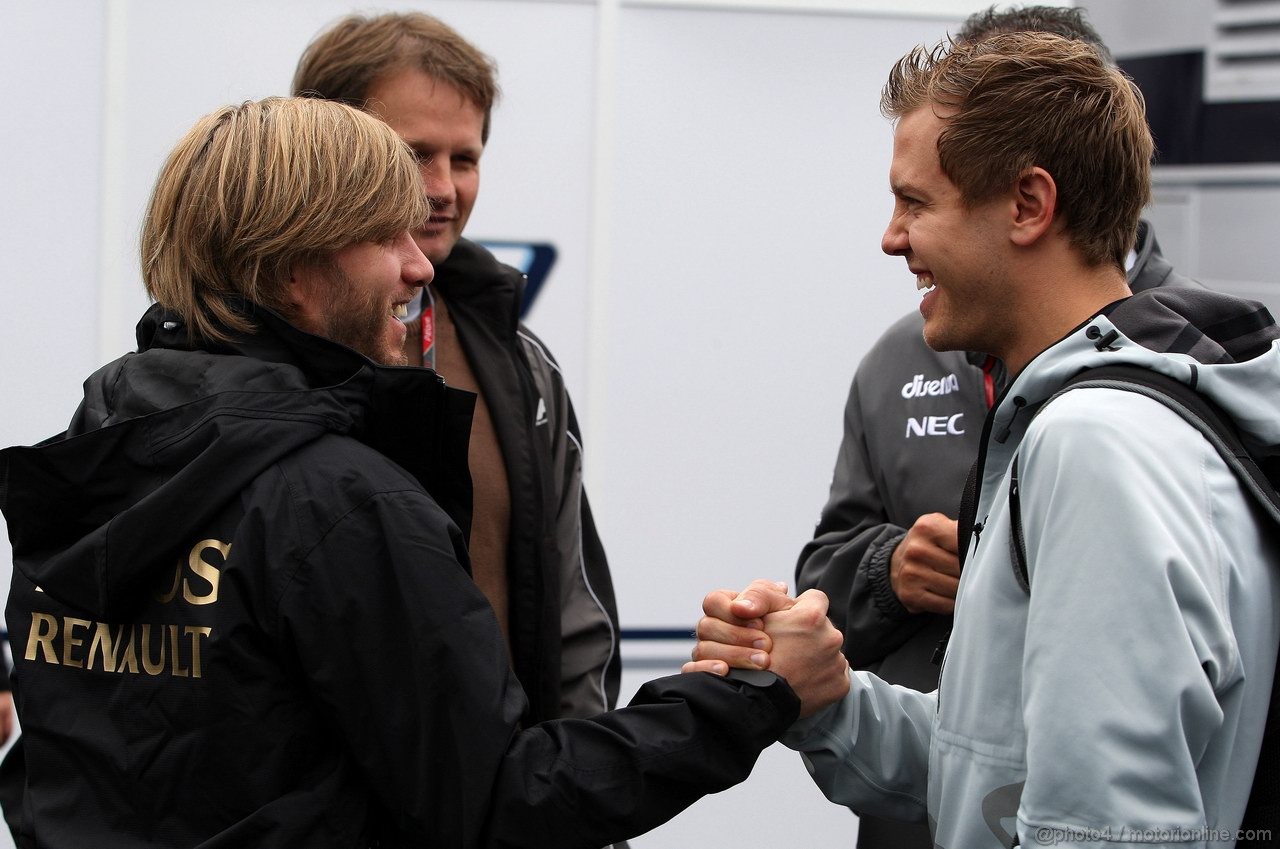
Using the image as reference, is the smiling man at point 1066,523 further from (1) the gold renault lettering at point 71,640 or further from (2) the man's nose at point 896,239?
(1) the gold renault lettering at point 71,640

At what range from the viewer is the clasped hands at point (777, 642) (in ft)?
6.53

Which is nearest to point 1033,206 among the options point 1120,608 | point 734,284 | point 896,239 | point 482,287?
point 896,239

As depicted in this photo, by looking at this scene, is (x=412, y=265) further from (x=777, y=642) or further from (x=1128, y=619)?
(x=1128, y=619)

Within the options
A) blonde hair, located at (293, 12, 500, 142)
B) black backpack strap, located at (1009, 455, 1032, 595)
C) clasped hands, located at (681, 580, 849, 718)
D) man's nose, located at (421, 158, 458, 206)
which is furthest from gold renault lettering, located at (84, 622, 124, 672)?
blonde hair, located at (293, 12, 500, 142)

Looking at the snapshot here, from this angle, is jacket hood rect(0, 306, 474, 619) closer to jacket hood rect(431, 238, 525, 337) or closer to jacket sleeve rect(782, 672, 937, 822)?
jacket sleeve rect(782, 672, 937, 822)

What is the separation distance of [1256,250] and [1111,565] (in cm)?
323

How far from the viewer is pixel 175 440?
5.39 ft

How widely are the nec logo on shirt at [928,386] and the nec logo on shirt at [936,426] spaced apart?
0.17 feet

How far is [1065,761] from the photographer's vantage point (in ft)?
4.58

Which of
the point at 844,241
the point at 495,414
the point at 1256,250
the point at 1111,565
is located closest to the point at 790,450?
the point at 844,241

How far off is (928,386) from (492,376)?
32.6 inches

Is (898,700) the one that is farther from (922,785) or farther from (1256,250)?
(1256,250)

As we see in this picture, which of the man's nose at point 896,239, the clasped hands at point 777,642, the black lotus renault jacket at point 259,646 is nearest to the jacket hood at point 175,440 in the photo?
the black lotus renault jacket at point 259,646

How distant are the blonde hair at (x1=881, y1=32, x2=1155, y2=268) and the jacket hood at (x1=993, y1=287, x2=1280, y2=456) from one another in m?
0.16
